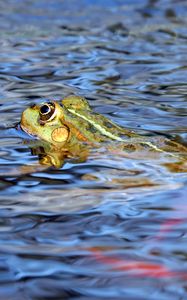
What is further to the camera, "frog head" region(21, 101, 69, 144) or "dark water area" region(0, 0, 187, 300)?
"frog head" region(21, 101, 69, 144)

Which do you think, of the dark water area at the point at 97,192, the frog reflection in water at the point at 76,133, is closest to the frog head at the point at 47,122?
the frog reflection in water at the point at 76,133

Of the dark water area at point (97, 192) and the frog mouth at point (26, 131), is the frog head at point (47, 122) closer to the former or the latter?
the frog mouth at point (26, 131)

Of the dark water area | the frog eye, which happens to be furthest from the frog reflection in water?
the dark water area

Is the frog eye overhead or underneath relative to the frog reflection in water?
overhead

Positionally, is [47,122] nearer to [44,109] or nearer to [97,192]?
[44,109]

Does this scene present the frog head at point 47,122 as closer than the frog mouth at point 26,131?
Yes

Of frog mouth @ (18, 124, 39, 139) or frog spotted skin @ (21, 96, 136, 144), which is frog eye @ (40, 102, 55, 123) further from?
frog mouth @ (18, 124, 39, 139)
